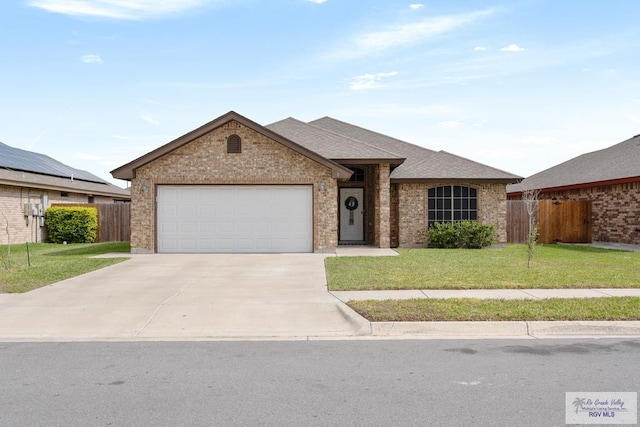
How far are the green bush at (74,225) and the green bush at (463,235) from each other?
51.6 ft

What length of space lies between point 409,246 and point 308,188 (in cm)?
554

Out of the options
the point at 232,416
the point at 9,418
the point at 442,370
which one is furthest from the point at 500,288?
the point at 9,418

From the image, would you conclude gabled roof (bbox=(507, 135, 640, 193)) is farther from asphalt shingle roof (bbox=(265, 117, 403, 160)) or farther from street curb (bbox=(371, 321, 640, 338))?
street curb (bbox=(371, 321, 640, 338))


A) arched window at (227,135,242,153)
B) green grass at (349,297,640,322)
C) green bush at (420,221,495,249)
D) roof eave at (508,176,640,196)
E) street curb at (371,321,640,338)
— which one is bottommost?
street curb at (371,321,640,338)

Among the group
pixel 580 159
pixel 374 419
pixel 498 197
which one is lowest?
pixel 374 419

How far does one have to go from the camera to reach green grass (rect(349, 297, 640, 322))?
8039 millimetres

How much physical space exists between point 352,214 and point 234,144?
22.0 ft

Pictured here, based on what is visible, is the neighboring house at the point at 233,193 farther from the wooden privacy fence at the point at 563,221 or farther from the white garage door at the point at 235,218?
the wooden privacy fence at the point at 563,221

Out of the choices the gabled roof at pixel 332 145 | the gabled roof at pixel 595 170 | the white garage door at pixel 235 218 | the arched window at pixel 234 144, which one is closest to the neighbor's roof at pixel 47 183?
the white garage door at pixel 235 218

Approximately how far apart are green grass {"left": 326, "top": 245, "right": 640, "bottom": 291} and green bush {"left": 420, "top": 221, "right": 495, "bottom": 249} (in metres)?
2.66

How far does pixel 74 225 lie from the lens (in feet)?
82.9

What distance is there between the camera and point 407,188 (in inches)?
859

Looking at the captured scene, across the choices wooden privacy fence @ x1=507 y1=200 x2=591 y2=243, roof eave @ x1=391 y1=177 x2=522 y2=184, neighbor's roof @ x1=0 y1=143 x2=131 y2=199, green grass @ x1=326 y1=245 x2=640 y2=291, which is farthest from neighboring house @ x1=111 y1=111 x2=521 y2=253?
wooden privacy fence @ x1=507 y1=200 x2=591 y2=243

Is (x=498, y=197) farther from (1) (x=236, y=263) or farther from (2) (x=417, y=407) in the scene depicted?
(2) (x=417, y=407)
